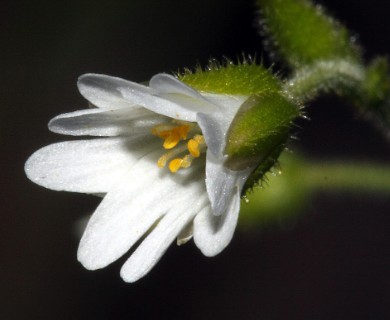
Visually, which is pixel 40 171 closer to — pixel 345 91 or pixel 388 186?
pixel 345 91

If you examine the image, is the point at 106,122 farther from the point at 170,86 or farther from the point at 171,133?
the point at 170,86

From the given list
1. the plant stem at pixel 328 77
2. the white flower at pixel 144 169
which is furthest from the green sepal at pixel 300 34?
the white flower at pixel 144 169

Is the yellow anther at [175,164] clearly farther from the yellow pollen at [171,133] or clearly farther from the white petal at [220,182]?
the white petal at [220,182]

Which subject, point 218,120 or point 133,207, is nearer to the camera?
point 218,120

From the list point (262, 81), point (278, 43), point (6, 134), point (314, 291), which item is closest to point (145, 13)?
point (6, 134)

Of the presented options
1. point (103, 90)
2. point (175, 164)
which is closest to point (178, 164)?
point (175, 164)

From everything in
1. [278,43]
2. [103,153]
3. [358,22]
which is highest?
[358,22]
